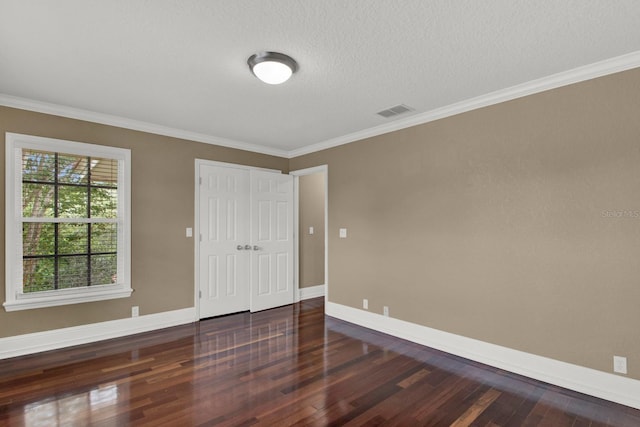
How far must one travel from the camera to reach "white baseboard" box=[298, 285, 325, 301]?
221 inches

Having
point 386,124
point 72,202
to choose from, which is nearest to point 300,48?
point 386,124

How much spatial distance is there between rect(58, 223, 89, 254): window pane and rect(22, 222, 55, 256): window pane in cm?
7

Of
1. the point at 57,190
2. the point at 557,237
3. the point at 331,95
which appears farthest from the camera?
the point at 57,190

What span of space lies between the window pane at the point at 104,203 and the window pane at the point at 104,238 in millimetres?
129

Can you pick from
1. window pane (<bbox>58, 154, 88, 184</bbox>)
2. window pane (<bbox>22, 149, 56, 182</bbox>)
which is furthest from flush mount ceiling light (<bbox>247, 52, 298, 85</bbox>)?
window pane (<bbox>22, 149, 56, 182</bbox>)

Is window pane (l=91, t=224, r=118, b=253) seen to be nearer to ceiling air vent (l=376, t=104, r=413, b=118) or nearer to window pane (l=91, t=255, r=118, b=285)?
window pane (l=91, t=255, r=118, b=285)

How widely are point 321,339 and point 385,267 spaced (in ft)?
3.81

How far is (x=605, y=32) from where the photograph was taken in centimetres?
211

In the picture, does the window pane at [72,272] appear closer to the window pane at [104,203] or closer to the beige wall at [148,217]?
the beige wall at [148,217]

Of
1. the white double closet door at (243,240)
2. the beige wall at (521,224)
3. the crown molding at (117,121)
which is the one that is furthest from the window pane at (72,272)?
the beige wall at (521,224)

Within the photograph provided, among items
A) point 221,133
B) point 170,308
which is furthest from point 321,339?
point 221,133

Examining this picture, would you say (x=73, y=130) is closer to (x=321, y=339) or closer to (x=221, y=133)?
(x=221, y=133)

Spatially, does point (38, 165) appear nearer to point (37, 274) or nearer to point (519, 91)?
point (37, 274)

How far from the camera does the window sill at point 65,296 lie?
127 inches
